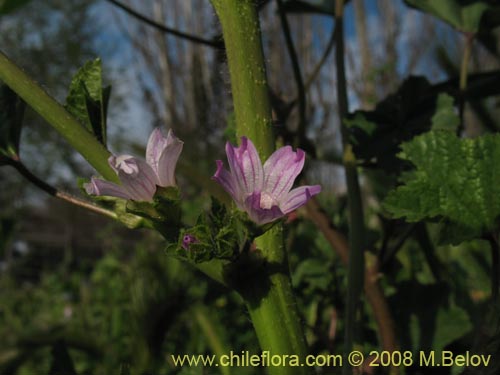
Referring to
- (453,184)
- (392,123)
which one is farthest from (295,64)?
(453,184)

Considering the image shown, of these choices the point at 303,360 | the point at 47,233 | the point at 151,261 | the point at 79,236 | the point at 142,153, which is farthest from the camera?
the point at 47,233

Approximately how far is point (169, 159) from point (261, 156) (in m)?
0.04

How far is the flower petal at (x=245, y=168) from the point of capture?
0.22 metres

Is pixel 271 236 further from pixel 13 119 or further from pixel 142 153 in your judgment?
pixel 142 153

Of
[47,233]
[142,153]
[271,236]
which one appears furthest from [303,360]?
[47,233]

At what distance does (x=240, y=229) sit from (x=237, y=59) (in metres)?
0.08

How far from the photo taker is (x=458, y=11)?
48 cm

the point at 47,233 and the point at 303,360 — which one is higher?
the point at 47,233

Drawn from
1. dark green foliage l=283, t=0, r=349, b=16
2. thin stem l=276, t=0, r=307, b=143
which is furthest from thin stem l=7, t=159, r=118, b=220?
dark green foliage l=283, t=0, r=349, b=16

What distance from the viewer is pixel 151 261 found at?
3.77 ft

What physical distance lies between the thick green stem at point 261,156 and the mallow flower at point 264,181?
0.02m

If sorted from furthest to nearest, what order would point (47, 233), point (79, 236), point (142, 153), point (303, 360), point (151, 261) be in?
point (47, 233)
point (79, 236)
point (151, 261)
point (142, 153)
point (303, 360)

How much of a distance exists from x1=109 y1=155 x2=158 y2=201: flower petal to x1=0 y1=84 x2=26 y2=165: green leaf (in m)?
0.11

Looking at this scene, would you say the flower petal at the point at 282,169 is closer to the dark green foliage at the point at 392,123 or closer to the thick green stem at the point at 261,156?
the thick green stem at the point at 261,156
